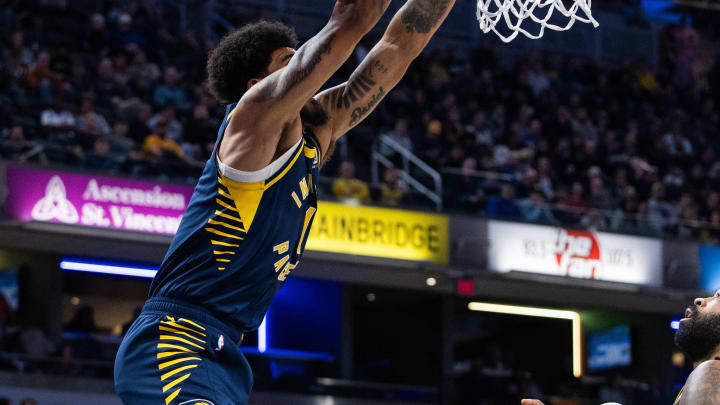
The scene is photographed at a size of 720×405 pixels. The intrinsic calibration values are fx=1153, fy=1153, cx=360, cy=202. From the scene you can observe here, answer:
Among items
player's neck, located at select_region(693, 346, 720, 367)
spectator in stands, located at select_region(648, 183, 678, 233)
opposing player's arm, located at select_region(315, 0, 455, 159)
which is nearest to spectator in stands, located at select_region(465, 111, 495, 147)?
spectator in stands, located at select_region(648, 183, 678, 233)

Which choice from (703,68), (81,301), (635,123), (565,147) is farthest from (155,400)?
(703,68)

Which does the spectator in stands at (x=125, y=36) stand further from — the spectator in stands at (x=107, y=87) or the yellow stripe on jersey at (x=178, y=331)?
the yellow stripe on jersey at (x=178, y=331)

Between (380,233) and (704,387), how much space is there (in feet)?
35.0

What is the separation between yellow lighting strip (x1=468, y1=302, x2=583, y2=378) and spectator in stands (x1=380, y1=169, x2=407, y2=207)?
13.4 feet

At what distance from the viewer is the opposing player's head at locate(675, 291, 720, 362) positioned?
178 inches

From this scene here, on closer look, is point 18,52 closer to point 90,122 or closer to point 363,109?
point 90,122

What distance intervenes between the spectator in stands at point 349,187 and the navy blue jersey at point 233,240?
10.5 metres

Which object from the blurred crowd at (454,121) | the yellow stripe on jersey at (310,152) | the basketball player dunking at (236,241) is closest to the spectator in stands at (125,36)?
the blurred crowd at (454,121)

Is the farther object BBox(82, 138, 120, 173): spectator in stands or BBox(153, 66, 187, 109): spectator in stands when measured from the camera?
BBox(153, 66, 187, 109): spectator in stands

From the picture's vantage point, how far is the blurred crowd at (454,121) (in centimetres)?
1349

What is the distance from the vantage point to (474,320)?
1923cm

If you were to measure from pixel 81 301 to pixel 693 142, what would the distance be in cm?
1098

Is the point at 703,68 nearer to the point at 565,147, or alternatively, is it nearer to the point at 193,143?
the point at 565,147

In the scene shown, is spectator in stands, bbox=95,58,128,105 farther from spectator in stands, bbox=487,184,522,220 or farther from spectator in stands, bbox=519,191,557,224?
spectator in stands, bbox=519,191,557,224
